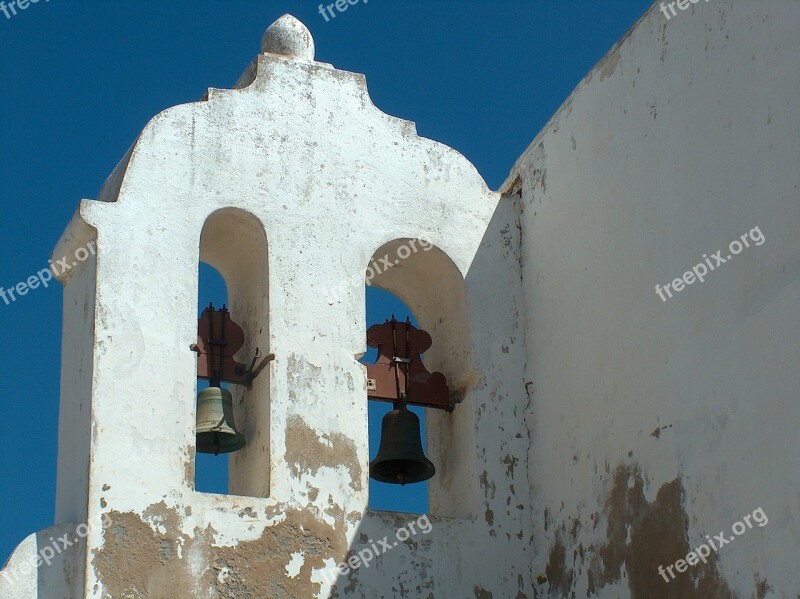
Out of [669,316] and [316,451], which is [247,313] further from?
[669,316]

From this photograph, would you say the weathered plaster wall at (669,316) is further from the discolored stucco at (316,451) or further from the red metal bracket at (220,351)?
the red metal bracket at (220,351)

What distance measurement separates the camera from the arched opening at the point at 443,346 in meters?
9.80

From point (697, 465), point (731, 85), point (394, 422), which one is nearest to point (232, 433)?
point (394, 422)

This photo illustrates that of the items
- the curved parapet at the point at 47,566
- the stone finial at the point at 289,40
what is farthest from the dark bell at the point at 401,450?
the stone finial at the point at 289,40

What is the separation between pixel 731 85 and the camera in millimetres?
8375

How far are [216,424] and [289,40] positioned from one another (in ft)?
8.85

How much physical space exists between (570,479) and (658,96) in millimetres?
2166

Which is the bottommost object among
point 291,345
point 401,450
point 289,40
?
point 401,450

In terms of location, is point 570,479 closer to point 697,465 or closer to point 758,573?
point 697,465

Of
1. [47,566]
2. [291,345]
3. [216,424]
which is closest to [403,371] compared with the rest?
[291,345]

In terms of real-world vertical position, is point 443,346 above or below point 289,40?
below

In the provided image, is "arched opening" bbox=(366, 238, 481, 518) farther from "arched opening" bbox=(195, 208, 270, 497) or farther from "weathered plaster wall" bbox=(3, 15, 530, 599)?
"arched opening" bbox=(195, 208, 270, 497)

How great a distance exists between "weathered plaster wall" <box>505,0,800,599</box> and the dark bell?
2.18 ft

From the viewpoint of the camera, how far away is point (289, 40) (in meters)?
10.6
